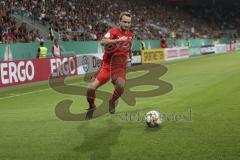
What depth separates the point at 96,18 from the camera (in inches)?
1718

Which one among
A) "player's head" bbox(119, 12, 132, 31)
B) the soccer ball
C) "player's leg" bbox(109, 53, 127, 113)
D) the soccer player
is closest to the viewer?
the soccer ball

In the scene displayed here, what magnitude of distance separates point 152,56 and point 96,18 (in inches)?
261

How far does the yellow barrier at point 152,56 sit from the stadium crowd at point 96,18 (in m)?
4.05

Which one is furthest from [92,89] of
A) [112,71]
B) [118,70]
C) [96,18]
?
[96,18]

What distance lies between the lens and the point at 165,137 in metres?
8.38

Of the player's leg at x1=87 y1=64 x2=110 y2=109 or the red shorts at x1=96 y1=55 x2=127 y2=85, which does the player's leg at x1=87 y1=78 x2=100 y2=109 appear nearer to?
the player's leg at x1=87 y1=64 x2=110 y2=109

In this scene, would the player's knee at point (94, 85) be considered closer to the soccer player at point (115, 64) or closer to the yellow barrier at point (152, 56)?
the soccer player at point (115, 64)

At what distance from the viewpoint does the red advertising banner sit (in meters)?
20.8

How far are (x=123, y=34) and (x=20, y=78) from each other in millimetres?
11945

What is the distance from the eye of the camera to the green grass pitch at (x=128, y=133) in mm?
7301

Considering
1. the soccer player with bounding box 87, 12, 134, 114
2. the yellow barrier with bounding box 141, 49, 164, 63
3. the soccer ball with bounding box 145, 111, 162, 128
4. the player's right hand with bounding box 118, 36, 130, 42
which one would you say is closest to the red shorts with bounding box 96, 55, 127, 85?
the soccer player with bounding box 87, 12, 134, 114

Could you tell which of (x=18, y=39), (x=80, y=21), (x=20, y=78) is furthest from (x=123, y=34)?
(x=80, y=21)

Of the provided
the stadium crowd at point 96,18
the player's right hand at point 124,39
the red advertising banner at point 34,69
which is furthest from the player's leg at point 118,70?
the stadium crowd at point 96,18

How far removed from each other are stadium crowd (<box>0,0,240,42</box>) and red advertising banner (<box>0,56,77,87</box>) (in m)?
3.73
